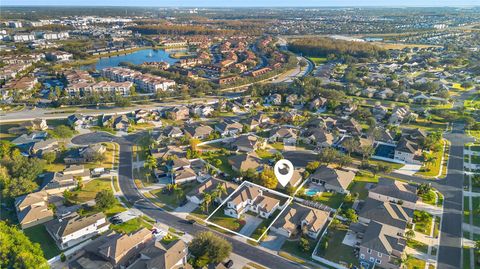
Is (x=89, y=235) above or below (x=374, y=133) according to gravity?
below

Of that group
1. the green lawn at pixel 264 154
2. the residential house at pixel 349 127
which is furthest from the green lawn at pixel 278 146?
the residential house at pixel 349 127

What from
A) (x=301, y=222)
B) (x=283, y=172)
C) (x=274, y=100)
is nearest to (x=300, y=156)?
(x=283, y=172)

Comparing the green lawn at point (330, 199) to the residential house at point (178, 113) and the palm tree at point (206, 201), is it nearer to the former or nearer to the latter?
the palm tree at point (206, 201)

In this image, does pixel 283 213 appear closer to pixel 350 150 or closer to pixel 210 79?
pixel 350 150

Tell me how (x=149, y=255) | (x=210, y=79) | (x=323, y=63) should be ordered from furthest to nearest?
(x=323, y=63) < (x=210, y=79) < (x=149, y=255)

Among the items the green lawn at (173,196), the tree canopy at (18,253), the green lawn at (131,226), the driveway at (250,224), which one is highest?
the tree canopy at (18,253)

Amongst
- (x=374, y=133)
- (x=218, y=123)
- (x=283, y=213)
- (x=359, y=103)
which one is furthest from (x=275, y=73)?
(x=283, y=213)
